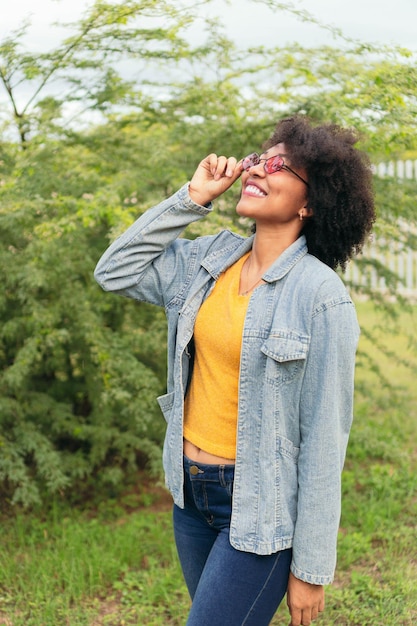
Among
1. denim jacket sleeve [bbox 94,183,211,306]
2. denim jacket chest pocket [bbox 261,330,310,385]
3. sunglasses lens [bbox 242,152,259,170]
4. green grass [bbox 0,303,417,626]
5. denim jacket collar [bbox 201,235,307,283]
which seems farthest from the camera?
green grass [bbox 0,303,417,626]

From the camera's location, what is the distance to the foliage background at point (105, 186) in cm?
388

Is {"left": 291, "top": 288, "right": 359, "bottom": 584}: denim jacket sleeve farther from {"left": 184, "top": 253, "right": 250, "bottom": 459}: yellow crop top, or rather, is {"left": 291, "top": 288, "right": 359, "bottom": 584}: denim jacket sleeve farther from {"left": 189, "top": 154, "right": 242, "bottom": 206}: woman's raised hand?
{"left": 189, "top": 154, "right": 242, "bottom": 206}: woman's raised hand

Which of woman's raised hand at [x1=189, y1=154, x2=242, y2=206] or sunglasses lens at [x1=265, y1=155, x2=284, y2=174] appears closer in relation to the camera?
sunglasses lens at [x1=265, y1=155, x2=284, y2=174]

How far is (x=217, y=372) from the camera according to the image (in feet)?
6.98

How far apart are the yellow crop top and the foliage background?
5.03 feet

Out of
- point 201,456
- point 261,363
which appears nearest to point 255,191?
point 261,363

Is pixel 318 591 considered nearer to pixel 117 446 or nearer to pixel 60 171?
pixel 117 446

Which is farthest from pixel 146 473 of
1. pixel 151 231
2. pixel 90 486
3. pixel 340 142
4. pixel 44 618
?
pixel 340 142

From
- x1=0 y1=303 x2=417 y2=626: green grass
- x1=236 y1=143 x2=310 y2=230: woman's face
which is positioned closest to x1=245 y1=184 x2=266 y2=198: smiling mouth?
x1=236 y1=143 x2=310 y2=230: woman's face

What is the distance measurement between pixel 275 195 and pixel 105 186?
2077 mm

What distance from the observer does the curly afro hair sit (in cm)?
210

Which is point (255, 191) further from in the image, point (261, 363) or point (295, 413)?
point (295, 413)

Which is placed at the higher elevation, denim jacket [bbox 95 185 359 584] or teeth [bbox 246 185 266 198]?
teeth [bbox 246 185 266 198]

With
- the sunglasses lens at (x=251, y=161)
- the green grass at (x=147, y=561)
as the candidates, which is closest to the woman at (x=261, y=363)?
the sunglasses lens at (x=251, y=161)
